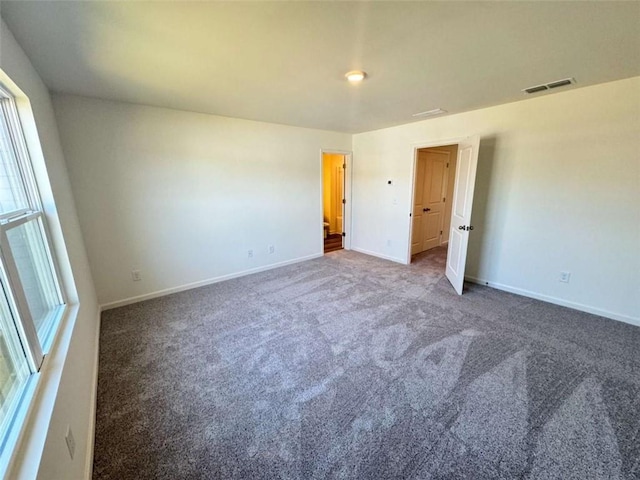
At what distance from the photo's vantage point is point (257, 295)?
3389mm

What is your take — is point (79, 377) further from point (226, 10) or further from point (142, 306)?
point (226, 10)

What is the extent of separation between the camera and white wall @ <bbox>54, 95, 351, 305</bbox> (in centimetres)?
283

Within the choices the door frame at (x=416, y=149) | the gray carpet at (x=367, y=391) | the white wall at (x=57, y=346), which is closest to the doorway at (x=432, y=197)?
the door frame at (x=416, y=149)

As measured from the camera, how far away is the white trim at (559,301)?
2660 millimetres

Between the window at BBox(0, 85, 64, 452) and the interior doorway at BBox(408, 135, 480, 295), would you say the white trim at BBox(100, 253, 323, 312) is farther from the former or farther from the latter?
the interior doorway at BBox(408, 135, 480, 295)

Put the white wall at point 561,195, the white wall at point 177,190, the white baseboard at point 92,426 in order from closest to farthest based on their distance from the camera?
the white baseboard at point 92,426
the white wall at point 561,195
the white wall at point 177,190

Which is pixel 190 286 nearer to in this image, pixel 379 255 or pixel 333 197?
pixel 379 255

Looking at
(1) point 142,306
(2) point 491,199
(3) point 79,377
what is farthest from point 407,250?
(3) point 79,377

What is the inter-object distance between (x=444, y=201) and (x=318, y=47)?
4.69 meters

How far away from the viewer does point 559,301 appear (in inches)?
120

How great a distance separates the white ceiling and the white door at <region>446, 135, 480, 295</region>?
66 cm

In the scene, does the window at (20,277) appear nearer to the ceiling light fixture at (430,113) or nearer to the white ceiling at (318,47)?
the white ceiling at (318,47)

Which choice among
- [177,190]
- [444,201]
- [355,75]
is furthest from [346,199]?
[355,75]

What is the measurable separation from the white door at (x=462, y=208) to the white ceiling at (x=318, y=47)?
663 mm
